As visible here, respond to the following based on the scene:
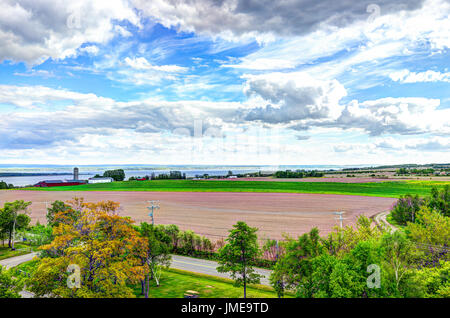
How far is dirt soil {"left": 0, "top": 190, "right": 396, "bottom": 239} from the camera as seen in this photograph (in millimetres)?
68438

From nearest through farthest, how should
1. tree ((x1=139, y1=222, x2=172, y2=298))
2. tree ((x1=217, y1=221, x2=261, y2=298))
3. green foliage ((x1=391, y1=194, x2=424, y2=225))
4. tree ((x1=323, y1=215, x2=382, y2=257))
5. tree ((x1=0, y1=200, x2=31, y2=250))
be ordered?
tree ((x1=217, y1=221, x2=261, y2=298)) → tree ((x1=323, y1=215, x2=382, y2=257)) → tree ((x1=139, y1=222, x2=172, y2=298)) → tree ((x1=0, y1=200, x2=31, y2=250)) → green foliage ((x1=391, y1=194, x2=424, y2=225))

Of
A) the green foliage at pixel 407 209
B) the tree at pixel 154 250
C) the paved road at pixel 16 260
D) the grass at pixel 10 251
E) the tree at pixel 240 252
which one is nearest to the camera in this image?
the tree at pixel 240 252

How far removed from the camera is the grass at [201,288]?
104ft

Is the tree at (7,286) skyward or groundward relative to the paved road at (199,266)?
skyward

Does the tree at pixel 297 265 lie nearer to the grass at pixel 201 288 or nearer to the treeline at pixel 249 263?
the treeline at pixel 249 263

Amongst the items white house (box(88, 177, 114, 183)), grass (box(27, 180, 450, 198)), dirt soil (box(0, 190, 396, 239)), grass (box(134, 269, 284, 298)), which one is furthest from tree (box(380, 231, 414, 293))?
white house (box(88, 177, 114, 183))

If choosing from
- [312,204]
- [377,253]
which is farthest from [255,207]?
[377,253]

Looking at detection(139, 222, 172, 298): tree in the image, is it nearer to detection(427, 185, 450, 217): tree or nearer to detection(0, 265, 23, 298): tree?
detection(0, 265, 23, 298): tree

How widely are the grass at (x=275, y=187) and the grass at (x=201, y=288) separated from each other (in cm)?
9925

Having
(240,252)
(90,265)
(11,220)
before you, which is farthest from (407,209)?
(11,220)

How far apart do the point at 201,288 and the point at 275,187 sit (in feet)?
411

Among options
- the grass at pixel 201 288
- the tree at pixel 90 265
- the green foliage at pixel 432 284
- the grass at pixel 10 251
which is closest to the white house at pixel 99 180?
the grass at pixel 10 251

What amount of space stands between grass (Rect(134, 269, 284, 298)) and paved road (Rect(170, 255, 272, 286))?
178 centimetres
